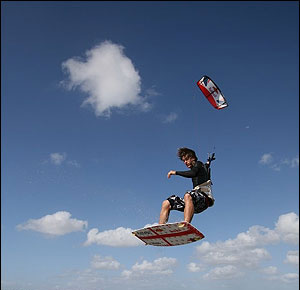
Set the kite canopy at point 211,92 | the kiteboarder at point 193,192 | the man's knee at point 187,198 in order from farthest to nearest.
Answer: the kite canopy at point 211,92
the kiteboarder at point 193,192
the man's knee at point 187,198

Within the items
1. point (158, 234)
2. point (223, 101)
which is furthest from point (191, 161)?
→ point (223, 101)

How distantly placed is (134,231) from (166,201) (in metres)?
1.47

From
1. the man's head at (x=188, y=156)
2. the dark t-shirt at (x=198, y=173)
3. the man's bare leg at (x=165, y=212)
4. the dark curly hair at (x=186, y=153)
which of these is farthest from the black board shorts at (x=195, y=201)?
the dark curly hair at (x=186, y=153)

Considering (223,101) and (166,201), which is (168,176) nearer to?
(166,201)

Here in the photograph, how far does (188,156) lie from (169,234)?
8.70ft

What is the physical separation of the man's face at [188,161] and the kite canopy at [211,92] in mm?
3274

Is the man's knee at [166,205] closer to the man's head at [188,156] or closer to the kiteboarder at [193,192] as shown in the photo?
the kiteboarder at [193,192]

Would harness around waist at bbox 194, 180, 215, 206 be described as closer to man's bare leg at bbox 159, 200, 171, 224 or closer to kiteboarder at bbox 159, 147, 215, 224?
kiteboarder at bbox 159, 147, 215, 224

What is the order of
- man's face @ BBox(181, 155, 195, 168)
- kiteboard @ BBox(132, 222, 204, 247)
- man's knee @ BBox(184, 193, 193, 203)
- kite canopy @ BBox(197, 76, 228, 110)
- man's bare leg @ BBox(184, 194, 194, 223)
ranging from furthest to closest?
kite canopy @ BBox(197, 76, 228, 110)
man's face @ BBox(181, 155, 195, 168)
man's knee @ BBox(184, 193, 193, 203)
man's bare leg @ BBox(184, 194, 194, 223)
kiteboard @ BBox(132, 222, 204, 247)

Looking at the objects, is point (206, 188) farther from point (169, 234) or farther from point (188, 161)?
point (169, 234)

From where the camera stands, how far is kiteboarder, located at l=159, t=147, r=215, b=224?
35.1 feet

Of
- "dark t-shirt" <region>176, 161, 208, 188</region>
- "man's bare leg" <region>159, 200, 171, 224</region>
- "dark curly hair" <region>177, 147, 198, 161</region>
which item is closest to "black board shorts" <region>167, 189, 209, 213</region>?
"man's bare leg" <region>159, 200, 171, 224</region>

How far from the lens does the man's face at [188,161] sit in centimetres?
1122

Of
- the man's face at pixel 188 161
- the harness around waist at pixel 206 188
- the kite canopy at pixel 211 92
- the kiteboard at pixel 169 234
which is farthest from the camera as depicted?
the kite canopy at pixel 211 92
